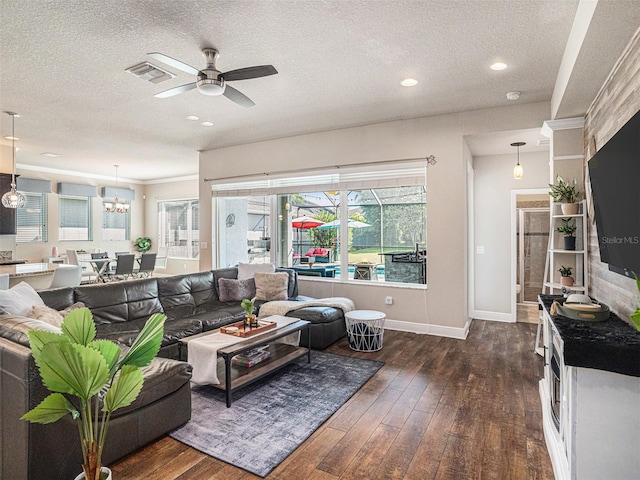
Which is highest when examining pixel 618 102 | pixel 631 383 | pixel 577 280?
pixel 618 102

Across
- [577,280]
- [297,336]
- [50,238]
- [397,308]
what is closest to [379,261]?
[397,308]

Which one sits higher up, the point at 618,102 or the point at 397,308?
the point at 618,102

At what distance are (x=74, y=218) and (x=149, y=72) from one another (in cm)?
794

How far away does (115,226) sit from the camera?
10547 millimetres

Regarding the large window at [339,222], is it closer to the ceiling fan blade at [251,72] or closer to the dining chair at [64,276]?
the dining chair at [64,276]

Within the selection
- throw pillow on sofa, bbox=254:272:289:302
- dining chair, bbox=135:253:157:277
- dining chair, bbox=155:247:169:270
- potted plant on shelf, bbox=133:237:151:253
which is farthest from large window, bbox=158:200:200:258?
throw pillow on sofa, bbox=254:272:289:302

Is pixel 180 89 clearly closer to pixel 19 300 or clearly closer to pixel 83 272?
pixel 19 300

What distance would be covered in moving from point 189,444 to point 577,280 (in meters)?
3.98

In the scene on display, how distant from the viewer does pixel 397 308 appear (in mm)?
5258

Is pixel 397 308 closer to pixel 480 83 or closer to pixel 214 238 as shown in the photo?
pixel 480 83

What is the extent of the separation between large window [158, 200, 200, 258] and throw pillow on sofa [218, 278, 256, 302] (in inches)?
213

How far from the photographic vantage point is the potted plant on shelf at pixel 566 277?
375cm

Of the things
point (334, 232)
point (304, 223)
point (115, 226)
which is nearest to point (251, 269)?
point (304, 223)

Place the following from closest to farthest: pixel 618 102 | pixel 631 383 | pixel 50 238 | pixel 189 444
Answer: pixel 631 383 < pixel 189 444 < pixel 618 102 < pixel 50 238
